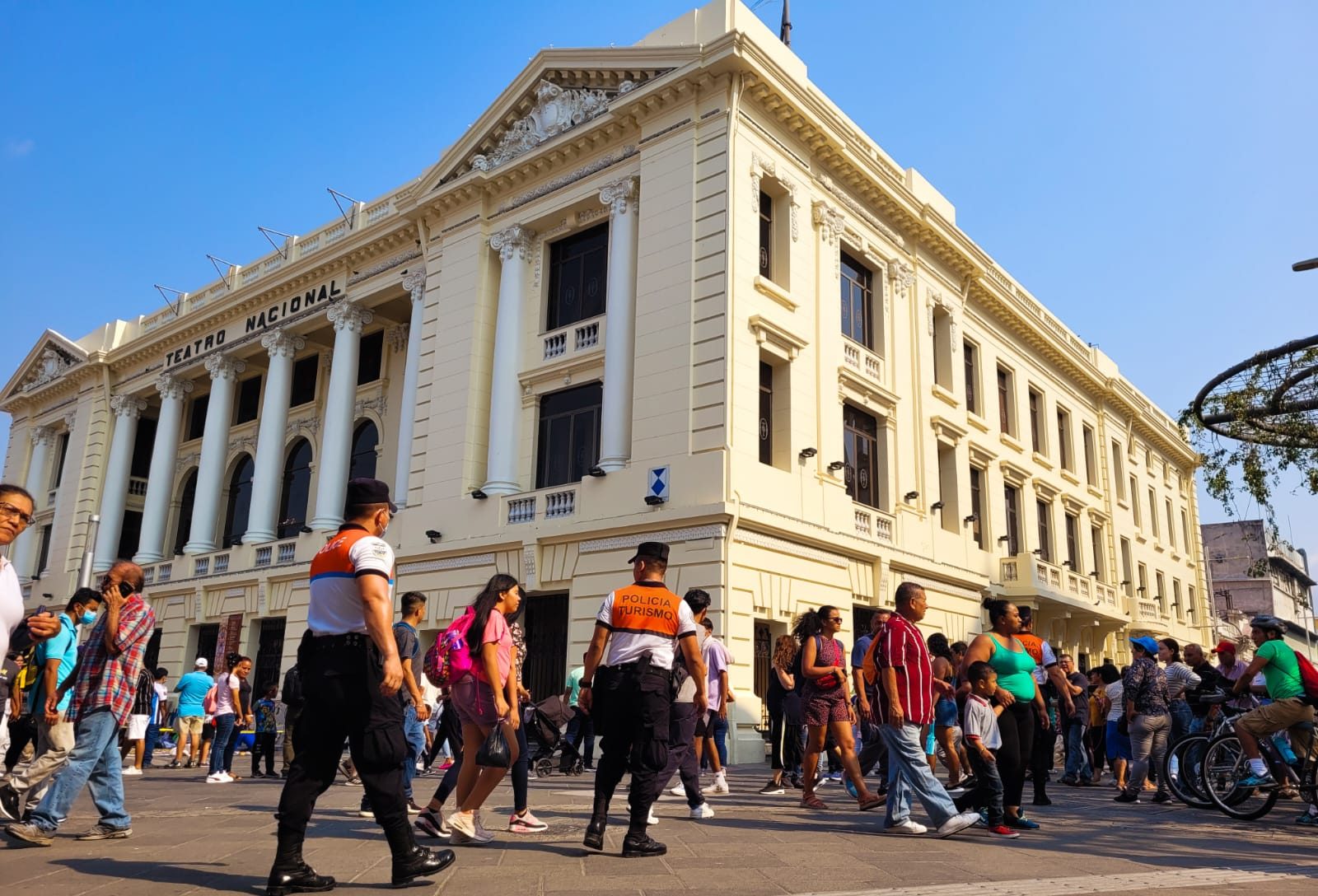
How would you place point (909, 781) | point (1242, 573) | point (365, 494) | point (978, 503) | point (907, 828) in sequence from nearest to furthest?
point (365, 494)
point (909, 781)
point (907, 828)
point (978, 503)
point (1242, 573)

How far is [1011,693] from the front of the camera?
24.5 ft

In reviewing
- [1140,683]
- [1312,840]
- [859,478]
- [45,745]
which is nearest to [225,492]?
[859,478]

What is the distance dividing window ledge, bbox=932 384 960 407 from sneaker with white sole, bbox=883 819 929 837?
16563 mm

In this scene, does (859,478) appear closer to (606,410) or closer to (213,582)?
(606,410)

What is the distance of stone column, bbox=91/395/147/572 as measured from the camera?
30031 mm

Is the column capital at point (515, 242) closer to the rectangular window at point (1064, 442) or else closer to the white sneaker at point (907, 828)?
the white sneaker at point (907, 828)

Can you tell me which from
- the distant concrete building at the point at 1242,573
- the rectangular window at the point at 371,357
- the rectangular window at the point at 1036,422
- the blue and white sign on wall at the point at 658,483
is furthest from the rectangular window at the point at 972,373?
the distant concrete building at the point at 1242,573

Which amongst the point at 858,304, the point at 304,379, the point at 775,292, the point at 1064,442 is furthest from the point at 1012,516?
the point at 304,379

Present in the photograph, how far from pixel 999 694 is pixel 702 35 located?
1437 centimetres

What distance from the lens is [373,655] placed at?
181 inches

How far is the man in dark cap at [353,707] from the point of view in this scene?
177 inches

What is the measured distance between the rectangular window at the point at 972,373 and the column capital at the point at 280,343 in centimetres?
1738

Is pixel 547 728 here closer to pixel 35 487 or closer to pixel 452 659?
pixel 452 659

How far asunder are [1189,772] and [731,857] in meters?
5.43
